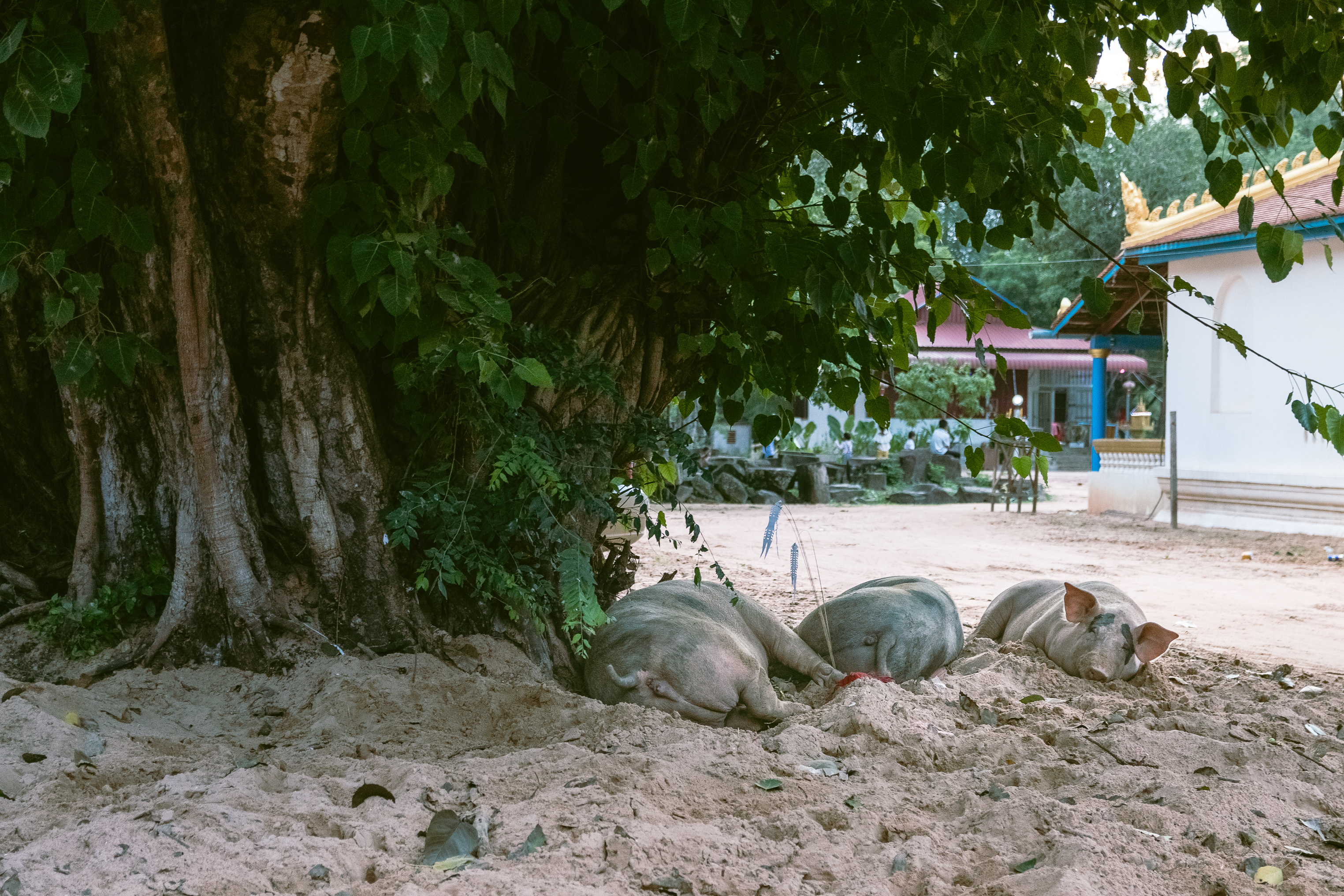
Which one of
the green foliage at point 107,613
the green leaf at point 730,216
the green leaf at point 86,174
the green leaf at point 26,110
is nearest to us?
the green leaf at point 26,110

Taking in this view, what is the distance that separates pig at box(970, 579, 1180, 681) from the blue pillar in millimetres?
17823

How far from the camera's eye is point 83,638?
3.74 m

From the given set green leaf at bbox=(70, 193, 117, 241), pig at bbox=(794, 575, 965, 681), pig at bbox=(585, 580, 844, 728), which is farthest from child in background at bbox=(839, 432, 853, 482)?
green leaf at bbox=(70, 193, 117, 241)

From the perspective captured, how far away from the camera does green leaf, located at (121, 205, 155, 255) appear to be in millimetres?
3348

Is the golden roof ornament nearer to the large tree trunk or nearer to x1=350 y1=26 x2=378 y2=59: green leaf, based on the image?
the large tree trunk

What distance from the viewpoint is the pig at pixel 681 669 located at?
4000 millimetres

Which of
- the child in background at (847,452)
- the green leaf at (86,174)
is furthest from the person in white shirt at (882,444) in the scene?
the green leaf at (86,174)

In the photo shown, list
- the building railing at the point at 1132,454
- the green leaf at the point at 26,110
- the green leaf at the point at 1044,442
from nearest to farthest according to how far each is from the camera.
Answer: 1. the green leaf at the point at 26,110
2. the green leaf at the point at 1044,442
3. the building railing at the point at 1132,454

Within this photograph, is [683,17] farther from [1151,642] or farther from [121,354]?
[1151,642]

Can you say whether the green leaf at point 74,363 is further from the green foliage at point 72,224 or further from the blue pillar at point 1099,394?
the blue pillar at point 1099,394

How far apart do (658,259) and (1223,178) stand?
1.81 m

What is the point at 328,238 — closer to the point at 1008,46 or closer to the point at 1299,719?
the point at 1008,46

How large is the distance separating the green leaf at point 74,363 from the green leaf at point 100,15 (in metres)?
1.02

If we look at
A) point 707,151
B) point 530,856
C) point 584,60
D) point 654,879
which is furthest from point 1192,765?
point 584,60
